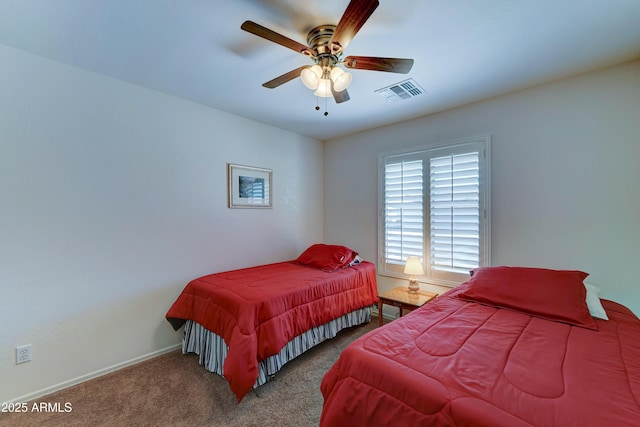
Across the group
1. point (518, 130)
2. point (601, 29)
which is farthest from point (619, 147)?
point (601, 29)

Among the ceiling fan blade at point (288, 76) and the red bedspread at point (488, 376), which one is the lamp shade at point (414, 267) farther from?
the ceiling fan blade at point (288, 76)

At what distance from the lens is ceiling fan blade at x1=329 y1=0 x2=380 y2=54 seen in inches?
47.0

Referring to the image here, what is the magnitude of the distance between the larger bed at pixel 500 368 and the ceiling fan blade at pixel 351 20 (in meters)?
1.63

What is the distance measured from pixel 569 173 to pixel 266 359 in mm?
2937

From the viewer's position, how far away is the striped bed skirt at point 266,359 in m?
2.06

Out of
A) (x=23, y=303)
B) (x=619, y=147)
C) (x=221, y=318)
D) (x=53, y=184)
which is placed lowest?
(x=221, y=318)

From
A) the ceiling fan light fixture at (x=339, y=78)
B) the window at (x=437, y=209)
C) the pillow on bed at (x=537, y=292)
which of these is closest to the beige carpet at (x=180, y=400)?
the pillow on bed at (x=537, y=292)

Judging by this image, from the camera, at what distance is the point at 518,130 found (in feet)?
8.09

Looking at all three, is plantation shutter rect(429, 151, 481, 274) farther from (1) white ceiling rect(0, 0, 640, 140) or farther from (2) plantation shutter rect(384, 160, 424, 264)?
(1) white ceiling rect(0, 0, 640, 140)

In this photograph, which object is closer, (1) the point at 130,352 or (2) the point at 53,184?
(2) the point at 53,184

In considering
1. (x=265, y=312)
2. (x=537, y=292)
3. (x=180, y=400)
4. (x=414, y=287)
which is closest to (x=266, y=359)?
(x=265, y=312)

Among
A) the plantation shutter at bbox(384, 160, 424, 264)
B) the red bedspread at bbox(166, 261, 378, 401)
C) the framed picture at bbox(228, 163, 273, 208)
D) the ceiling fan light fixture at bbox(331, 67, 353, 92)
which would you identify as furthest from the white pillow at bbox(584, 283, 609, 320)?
the framed picture at bbox(228, 163, 273, 208)

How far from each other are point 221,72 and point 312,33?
35.7 inches

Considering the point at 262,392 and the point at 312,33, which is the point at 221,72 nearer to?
the point at 312,33
